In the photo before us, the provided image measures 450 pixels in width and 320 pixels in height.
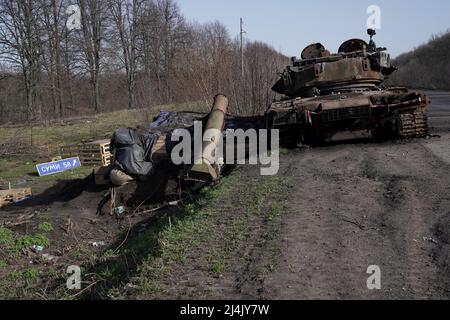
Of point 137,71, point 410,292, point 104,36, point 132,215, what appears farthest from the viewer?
point 137,71

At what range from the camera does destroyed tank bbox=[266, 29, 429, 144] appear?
32.7ft

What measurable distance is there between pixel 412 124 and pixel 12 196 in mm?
8297

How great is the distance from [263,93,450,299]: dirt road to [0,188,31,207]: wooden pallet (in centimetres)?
577

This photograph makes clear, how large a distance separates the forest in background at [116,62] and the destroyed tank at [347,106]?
20.1 ft

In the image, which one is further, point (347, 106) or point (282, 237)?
point (347, 106)

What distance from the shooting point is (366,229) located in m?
5.20

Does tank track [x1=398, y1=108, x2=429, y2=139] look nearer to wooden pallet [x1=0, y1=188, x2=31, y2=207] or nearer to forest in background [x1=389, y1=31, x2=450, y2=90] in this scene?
wooden pallet [x1=0, y1=188, x2=31, y2=207]

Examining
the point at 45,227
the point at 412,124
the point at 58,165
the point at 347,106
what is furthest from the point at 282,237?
the point at 58,165

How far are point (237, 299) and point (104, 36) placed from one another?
4336cm

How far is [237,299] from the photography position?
12.5 ft

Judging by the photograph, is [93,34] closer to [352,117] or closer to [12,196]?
[12,196]

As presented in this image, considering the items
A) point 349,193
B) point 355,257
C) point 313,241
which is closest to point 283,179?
point 349,193

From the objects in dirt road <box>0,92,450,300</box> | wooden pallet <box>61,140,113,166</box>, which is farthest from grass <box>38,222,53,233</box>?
wooden pallet <box>61,140,113,166</box>

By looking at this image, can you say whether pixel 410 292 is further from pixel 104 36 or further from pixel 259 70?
pixel 104 36
